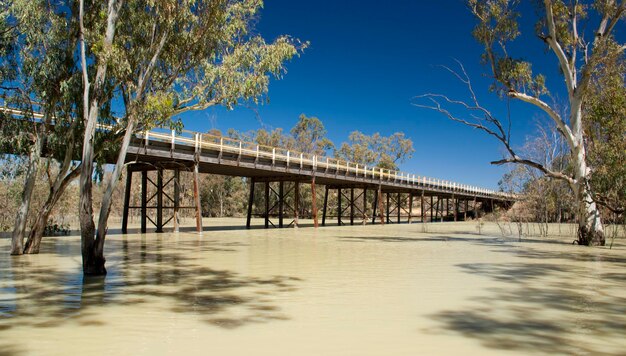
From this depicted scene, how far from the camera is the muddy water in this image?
17.5 feet

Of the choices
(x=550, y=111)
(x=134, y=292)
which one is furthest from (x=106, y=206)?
(x=550, y=111)

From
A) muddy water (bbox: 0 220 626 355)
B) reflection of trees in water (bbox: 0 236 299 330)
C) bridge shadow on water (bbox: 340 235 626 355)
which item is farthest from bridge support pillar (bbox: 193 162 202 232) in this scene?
bridge shadow on water (bbox: 340 235 626 355)

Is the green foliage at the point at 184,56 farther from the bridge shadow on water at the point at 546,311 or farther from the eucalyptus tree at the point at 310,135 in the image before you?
the eucalyptus tree at the point at 310,135

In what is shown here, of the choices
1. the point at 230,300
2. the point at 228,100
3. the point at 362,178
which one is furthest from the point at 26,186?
the point at 362,178

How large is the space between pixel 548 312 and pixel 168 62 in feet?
36.0

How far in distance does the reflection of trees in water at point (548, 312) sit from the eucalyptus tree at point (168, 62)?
7656 millimetres

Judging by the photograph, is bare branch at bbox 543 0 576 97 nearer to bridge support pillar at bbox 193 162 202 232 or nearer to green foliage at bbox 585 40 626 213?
green foliage at bbox 585 40 626 213

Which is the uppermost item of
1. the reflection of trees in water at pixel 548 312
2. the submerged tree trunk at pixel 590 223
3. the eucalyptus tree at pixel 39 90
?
the eucalyptus tree at pixel 39 90

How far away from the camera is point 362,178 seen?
40.1m

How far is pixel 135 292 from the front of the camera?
8406 mm

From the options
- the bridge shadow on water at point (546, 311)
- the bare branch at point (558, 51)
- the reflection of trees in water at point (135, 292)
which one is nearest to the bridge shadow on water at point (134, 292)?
the reflection of trees in water at point (135, 292)

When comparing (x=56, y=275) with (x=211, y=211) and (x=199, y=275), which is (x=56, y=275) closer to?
(x=199, y=275)

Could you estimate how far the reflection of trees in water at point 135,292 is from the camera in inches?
260

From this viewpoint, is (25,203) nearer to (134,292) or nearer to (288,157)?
(134,292)
